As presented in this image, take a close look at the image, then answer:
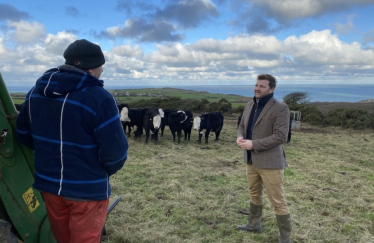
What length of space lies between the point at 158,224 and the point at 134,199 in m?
1.05

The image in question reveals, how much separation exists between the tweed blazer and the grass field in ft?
3.82

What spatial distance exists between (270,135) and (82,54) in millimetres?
2344

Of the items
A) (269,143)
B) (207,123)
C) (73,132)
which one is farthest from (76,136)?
(207,123)

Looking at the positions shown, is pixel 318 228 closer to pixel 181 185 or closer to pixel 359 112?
pixel 181 185

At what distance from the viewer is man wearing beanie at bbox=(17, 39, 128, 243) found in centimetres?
185

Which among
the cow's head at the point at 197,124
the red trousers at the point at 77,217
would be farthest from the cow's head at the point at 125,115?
the red trousers at the point at 77,217

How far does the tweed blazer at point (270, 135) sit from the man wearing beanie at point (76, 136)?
1933 mm

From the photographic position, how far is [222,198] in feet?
17.5

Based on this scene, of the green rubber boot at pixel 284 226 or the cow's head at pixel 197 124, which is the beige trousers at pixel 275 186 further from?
the cow's head at pixel 197 124

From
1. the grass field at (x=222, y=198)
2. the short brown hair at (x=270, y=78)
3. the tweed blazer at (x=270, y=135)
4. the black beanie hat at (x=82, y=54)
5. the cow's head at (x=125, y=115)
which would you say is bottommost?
the grass field at (x=222, y=198)

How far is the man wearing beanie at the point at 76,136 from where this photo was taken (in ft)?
6.06

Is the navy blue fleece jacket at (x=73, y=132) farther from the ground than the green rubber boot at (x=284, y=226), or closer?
farther from the ground

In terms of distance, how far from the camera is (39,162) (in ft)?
6.52

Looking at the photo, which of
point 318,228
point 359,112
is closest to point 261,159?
point 318,228
